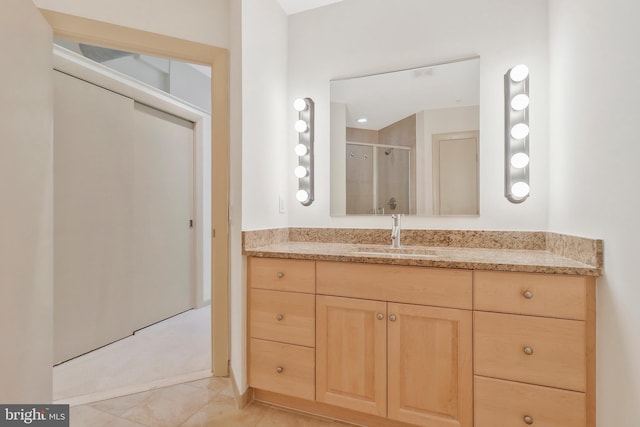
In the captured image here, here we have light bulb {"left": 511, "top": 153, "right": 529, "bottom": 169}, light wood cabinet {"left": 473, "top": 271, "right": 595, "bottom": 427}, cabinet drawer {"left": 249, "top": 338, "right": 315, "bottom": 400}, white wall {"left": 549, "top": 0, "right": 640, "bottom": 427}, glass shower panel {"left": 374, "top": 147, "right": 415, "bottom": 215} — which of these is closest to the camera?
white wall {"left": 549, "top": 0, "right": 640, "bottom": 427}

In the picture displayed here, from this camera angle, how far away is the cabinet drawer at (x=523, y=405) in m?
1.08

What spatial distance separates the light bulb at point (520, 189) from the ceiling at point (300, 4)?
163 cm

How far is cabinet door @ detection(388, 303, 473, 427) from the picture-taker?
4.01ft

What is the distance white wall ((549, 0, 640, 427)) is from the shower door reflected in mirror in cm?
79

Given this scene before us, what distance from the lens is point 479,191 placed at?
5.62 ft

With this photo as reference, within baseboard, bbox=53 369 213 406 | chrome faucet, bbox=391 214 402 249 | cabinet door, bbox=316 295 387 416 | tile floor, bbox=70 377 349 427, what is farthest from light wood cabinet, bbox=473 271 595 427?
baseboard, bbox=53 369 213 406

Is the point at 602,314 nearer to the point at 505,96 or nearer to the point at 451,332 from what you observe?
the point at 451,332

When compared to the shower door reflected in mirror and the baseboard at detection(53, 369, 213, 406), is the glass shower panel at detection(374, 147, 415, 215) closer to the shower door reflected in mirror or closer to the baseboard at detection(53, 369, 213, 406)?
the shower door reflected in mirror

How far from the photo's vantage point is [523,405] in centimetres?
114

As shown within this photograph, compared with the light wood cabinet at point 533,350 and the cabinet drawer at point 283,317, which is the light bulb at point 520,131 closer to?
the light wood cabinet at point 533,350

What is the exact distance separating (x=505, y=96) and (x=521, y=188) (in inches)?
20.5

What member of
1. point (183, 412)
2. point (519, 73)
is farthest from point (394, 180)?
point (183, 412)

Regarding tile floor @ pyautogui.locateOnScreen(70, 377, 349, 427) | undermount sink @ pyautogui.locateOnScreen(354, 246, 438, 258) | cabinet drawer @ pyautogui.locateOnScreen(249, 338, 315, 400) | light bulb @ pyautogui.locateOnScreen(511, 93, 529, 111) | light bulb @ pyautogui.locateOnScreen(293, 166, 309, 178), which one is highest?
light bulb @ pyautogui.locateOnScreen(511, 93, 529, 111)

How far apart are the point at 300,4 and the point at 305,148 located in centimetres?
98
